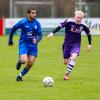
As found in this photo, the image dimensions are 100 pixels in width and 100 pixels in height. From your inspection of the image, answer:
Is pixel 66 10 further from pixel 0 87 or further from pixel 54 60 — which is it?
pixel 0 87

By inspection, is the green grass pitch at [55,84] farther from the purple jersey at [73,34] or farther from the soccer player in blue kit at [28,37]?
the purple jersey at [73,34]

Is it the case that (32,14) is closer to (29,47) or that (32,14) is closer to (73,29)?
(29,47)

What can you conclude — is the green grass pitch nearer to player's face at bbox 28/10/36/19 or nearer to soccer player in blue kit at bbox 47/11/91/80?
soccer player in blue kit at bbox 47/11/91/80

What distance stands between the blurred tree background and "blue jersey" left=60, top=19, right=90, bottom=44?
46521mm

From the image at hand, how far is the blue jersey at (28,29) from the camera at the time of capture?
577 inches

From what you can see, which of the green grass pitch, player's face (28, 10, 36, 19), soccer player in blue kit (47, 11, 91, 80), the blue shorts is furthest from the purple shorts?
player's face (28, 10, 36, 19)

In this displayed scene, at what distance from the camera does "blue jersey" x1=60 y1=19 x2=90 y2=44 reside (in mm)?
15344

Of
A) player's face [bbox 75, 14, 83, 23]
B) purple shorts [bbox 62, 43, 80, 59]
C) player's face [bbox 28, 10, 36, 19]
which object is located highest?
player's face [bbox 28, 10, 36, 19]

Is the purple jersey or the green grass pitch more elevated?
the purple jersey

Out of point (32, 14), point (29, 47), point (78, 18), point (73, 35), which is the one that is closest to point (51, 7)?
point (73, 35)

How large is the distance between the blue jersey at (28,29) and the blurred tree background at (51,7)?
155 ft

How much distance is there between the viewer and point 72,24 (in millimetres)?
15352

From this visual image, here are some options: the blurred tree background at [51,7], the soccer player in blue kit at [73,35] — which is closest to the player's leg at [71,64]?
the soccer player in blue kit at [73,35]

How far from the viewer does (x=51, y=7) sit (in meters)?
64.5
